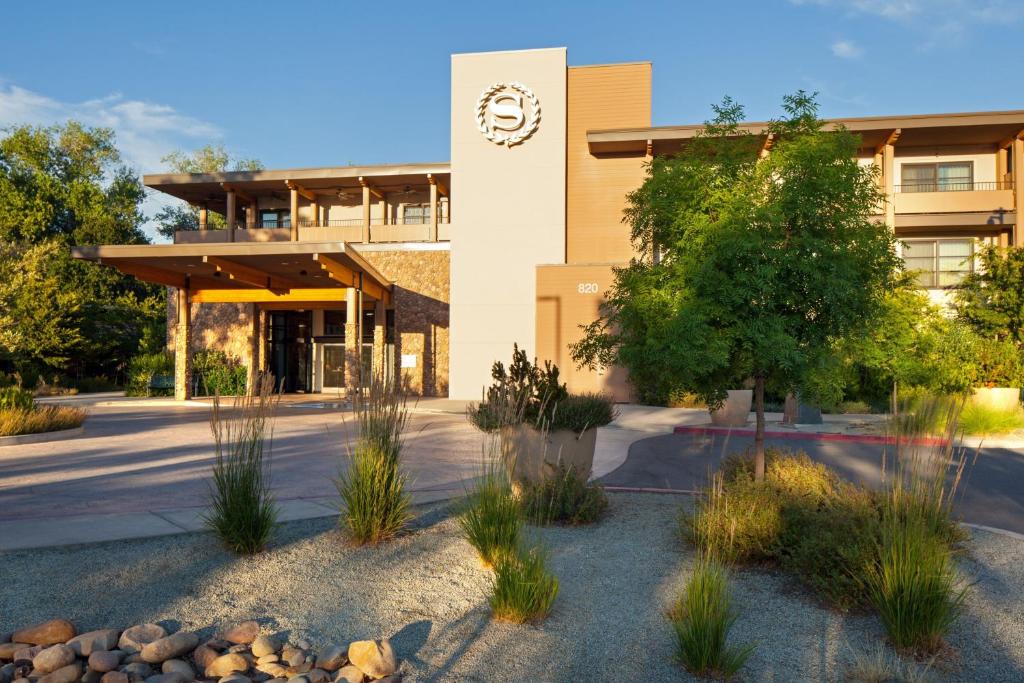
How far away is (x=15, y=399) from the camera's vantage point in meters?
15.2

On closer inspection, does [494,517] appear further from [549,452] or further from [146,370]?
[146,370]

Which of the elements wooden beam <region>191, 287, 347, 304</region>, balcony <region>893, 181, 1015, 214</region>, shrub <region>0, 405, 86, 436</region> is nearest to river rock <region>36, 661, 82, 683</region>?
shrub <region>0, 405, 86, 436</region>

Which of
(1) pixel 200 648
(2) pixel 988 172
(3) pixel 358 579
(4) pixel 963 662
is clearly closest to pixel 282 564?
(3) pixel 358 579

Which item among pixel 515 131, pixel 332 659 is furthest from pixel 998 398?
pixel 332 659

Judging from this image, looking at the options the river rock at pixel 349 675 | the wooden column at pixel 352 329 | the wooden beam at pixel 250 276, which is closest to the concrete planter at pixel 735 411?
the wooden column at pixel 352 329

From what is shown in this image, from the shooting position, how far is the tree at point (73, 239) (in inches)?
1451

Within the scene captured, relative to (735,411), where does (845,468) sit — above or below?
below

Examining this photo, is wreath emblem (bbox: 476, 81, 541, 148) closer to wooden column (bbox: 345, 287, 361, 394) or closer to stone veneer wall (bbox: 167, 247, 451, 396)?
stone veneer wall (bbox: 167, 247, 451, 396)

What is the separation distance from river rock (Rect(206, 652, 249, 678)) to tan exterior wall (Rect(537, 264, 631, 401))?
2276 centimetres

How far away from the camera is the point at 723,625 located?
4406 mm

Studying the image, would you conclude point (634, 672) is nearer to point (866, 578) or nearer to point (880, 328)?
point (866, 578)

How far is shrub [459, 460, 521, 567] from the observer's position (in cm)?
586

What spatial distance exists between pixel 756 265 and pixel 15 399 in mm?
14847

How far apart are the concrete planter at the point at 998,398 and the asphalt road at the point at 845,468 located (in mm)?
4365
